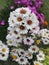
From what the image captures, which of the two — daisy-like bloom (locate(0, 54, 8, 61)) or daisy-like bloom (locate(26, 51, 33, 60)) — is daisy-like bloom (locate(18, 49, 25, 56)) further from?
daisy-like bloom (locate(0, 54, 8, 61))

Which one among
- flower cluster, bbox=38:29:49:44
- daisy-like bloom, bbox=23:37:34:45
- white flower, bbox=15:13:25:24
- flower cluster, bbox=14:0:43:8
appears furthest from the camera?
flower cluster, bbox=14:0:43:8

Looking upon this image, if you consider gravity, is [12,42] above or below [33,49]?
above

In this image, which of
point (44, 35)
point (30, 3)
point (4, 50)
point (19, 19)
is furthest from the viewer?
point (30, 3)

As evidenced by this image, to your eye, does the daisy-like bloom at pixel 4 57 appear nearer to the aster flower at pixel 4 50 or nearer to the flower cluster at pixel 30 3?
the aster flower at pixel 4 50

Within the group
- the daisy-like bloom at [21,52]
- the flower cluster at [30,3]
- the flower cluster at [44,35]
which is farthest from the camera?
the flower cluster at [30,3]

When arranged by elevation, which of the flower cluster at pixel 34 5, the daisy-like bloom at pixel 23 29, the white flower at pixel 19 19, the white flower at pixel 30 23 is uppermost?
the white flower at pixel 19 19

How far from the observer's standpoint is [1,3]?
6.09 metres

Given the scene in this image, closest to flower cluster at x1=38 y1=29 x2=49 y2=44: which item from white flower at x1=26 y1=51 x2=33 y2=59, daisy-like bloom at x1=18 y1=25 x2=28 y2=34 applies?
white flower at x1=26 y1=51 x2=33 y2=59

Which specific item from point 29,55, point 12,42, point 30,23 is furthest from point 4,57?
point 30,23

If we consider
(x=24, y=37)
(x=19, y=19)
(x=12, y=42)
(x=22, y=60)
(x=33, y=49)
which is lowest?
(x=22, y=60)

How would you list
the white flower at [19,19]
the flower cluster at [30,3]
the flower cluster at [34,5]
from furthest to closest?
1. the flower cluster at [30,3]
2. the flower cluster at [34,5]
3. the white flower at [19,19]

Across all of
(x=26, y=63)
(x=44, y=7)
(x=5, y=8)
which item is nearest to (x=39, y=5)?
(x=44, y=7)

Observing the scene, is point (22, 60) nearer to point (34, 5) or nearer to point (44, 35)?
point (44, 35)

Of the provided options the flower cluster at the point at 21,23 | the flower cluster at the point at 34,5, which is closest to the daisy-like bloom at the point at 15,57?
the flower cluster at the point at 21,23
